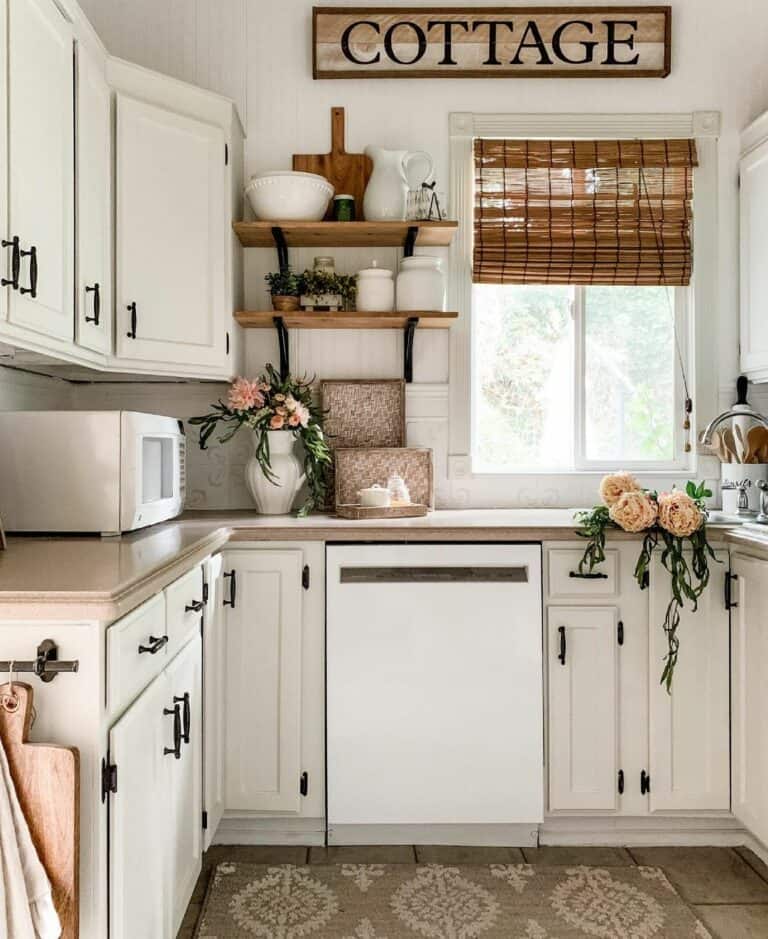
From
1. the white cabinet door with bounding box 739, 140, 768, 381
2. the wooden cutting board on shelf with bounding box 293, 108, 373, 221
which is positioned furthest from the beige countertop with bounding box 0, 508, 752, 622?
the wooden cutting board on shelf with bounding box 293, 108, 373, 221

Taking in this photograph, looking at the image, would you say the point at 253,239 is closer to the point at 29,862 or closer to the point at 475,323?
the point at 475,323

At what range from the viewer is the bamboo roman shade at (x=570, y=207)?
297 centimetres

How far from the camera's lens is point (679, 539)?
2307 mm

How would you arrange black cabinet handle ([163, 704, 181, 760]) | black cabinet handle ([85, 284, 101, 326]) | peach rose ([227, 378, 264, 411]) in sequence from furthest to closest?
peach rose ([227, 378, 264, 411]) → black cabinet handle ([85, 284, 101, 326]) → black cabinet handle ([163, 704, 181, 760])

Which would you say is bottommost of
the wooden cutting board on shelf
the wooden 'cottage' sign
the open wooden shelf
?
the open wooden shelf

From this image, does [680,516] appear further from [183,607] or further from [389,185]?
[389,185]

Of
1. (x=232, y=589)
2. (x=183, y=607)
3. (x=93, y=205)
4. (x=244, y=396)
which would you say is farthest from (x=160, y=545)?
(x=93, y=205)

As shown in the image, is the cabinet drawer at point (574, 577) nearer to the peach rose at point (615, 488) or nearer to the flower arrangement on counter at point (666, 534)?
the flower arrangement on counter at point (666, 534)

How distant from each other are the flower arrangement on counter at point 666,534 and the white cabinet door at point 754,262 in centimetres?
79

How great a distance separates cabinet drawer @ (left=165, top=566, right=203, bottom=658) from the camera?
5.56ft

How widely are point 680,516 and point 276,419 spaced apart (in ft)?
4.21

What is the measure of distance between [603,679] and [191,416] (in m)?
1.70

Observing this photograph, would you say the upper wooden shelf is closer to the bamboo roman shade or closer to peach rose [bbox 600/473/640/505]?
the bamboo roman shade

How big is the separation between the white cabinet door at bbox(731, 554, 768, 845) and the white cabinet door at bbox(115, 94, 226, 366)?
1777 millimetres
